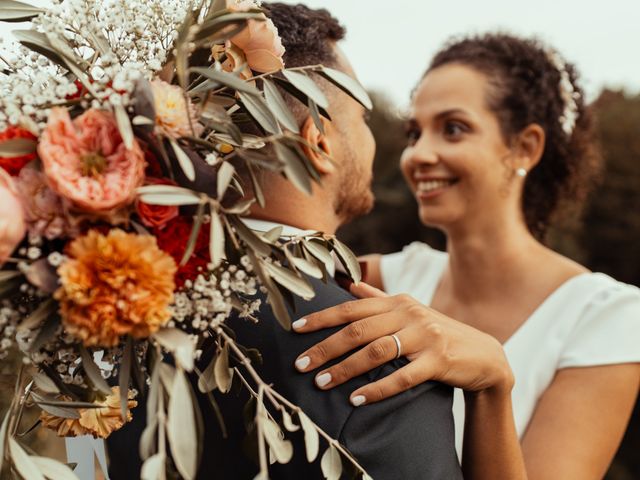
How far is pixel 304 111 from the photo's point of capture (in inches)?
83.2

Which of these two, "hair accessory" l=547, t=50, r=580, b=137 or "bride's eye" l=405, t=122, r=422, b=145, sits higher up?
"hair accessory" l=547, t=50, r=580, b=137

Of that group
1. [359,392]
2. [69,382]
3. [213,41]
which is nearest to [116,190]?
[213,41]

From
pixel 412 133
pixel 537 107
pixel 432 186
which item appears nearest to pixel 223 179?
pixel 432 186

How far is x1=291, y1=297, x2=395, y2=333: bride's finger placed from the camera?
173cm

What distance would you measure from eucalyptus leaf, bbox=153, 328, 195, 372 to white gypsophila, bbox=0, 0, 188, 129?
403 mm

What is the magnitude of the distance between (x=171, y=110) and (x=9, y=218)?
1.09ft

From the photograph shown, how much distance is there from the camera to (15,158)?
4.17ft

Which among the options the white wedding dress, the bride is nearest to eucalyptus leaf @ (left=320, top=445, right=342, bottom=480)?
the bride

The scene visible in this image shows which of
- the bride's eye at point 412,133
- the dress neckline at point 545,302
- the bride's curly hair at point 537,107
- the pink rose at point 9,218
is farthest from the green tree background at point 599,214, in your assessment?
the pink rose at point 9,218

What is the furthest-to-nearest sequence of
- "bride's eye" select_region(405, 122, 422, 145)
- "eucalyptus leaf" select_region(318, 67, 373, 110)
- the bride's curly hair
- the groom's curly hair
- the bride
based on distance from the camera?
"bride's eye" select_region(405, 122, 422, 145) < the bride's curly hair < the bride < the groom's curly hair < "eucalyptus leaf" select_region(318, 67, 373, 110)

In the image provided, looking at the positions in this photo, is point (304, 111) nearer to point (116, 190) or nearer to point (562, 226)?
point (116, 190)

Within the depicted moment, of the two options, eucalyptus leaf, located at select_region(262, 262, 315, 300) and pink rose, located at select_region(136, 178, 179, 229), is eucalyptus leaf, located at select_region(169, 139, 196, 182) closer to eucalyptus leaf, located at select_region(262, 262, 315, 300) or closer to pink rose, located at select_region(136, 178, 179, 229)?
pink rose, located at select_region(136, 178, 179, 229)

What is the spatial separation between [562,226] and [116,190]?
11834 millimetres

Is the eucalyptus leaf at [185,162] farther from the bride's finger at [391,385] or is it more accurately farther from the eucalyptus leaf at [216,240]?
the bride's finger at [391,385]
